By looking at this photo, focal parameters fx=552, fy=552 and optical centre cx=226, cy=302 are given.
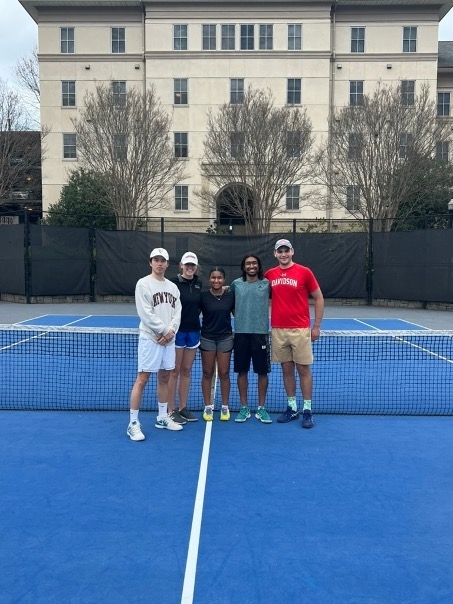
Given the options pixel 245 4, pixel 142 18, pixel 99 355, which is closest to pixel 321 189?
pixel 245 4

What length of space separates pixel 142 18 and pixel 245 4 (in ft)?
21.0

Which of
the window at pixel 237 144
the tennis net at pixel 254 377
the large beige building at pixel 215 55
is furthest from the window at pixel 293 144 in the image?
the tennis net at pixel 254 377

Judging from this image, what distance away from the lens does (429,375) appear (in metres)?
7.66

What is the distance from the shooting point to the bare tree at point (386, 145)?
808 inches

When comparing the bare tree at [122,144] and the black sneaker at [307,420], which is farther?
the bare tree at [122,144]

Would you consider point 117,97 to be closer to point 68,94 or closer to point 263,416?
point 68,94

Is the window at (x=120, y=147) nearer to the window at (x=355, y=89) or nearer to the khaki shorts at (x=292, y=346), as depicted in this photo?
the window at (x=355, y=89)

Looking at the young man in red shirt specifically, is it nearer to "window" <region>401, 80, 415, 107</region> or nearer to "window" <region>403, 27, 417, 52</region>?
"window" <region>401, 80, 415, 107</region>

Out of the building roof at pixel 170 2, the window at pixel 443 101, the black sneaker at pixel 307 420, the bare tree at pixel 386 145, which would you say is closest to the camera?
the black sneaker at pixel 307 420

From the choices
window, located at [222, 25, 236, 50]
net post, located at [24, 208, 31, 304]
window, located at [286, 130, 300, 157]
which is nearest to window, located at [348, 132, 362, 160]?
window, located at [286, 130, 300, 157]

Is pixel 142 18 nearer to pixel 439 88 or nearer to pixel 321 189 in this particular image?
pixel 321 189

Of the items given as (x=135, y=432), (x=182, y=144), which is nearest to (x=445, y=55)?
(x=182, y=144)

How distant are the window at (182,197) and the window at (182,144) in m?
2.02

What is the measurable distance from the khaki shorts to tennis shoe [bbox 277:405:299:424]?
521 millimetres
